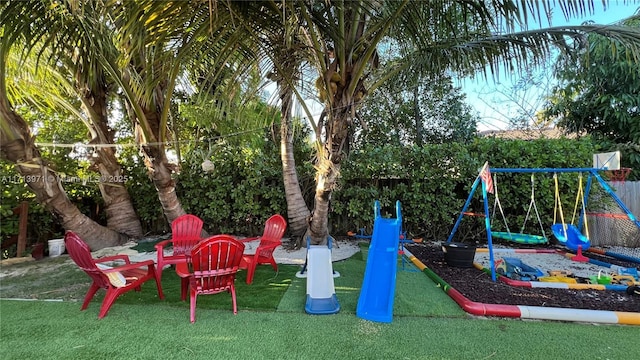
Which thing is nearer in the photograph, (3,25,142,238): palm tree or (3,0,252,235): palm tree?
(3,0,252,235): palm tree

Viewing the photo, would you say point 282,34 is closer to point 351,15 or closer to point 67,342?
point 351,15

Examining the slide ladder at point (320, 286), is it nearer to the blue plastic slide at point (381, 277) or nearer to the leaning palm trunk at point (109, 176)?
the blue plastic slide at point (381, 277)

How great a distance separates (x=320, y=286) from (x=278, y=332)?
73 cm

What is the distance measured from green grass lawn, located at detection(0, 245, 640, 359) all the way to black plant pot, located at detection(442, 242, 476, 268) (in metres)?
1.21

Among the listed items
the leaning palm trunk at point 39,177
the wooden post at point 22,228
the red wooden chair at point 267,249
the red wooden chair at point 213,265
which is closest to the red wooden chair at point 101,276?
the red wooden chair at point 213,265

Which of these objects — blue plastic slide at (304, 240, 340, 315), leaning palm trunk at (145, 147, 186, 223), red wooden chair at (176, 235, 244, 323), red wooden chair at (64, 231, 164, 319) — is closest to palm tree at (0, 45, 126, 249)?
leaning palm trunk at (145, 147, 186, 223)

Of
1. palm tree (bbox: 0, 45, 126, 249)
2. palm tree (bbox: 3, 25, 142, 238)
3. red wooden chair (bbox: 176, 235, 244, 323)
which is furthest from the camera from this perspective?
palm tree (bbox: 3, 25, 142, 238)

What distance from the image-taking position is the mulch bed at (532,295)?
3203mm

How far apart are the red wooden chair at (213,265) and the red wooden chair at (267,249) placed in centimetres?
69

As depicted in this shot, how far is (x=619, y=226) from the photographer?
646 centimetres

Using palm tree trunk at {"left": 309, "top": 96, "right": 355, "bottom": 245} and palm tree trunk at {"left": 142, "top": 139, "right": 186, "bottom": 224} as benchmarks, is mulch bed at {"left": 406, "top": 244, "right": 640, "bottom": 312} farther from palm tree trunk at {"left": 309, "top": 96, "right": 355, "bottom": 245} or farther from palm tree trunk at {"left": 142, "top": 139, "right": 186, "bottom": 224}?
palm tree trunk at {"left": 142, "top": 139, "right": 186, "bottom": 224}

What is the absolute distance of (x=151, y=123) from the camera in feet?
17.9

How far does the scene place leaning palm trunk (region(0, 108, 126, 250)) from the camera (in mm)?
5082

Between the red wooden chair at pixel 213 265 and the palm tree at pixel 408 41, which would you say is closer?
the red wooden chair at pixel 213 265
